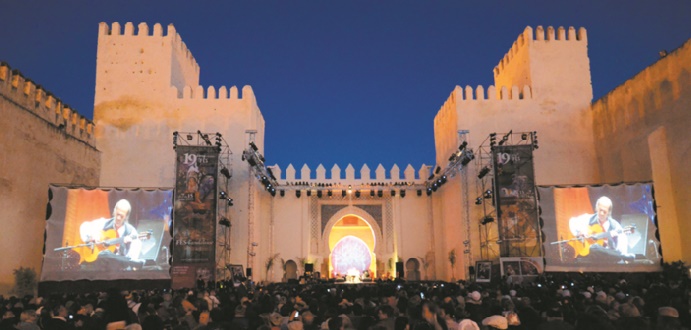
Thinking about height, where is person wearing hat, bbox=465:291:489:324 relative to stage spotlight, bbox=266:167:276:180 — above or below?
below

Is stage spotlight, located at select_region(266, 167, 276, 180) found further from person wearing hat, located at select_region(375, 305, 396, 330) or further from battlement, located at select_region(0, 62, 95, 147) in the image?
person wearing hat, located at select_region(375, 305, 396, 330)

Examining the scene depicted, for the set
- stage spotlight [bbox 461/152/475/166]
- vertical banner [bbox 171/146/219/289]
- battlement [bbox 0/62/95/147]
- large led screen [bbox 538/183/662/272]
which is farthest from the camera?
stage spotlight [bbox 461/152/475/166]

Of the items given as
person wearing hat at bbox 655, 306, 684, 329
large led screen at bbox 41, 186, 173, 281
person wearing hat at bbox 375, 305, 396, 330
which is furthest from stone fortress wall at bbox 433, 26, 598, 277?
person wearing hat at bbox 655, 306, 684, 329

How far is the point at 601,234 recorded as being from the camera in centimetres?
1533

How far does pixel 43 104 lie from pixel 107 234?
3528 mm

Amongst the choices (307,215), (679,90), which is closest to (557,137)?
(679,90)

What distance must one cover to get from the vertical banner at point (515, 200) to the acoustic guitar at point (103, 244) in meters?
8.96

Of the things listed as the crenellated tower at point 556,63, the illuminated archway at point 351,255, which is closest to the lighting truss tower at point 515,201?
the crenellated tower at point 556,63

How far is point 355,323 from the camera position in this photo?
18.5 ft

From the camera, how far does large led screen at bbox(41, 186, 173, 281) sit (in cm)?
1425

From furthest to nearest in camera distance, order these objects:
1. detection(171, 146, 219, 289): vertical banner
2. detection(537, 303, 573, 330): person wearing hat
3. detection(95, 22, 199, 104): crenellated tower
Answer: detection(95, 22, 199, 104): crenellated tower < detection(171, 146, 219, 289): vertical banner < detection(537, 303, 573, 330): person wearing hat

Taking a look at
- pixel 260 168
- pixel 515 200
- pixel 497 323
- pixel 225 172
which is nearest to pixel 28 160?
pixel 225 172

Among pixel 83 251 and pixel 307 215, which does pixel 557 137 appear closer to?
pixel 307 215

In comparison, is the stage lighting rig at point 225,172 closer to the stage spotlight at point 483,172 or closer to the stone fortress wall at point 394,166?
the stone fortress wall at point 394,166
